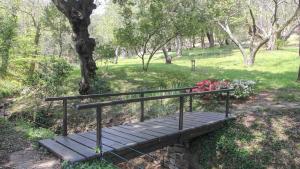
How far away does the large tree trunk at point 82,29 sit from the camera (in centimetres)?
1162

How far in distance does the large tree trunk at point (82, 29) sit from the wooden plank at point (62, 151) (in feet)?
21.1

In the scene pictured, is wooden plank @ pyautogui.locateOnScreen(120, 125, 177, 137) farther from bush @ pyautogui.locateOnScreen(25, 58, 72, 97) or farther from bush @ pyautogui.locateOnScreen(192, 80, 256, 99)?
bush @ pyautogui.locateOnScreen(25, 58, 72, 97)

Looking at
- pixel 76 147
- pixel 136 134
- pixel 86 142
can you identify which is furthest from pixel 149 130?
pixel 76 147

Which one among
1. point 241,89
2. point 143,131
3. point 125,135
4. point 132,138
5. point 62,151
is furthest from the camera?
point 241,89

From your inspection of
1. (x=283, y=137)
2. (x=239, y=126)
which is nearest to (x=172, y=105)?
(x=239, y=126)

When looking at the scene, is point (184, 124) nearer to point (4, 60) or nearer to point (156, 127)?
point (156, 127)

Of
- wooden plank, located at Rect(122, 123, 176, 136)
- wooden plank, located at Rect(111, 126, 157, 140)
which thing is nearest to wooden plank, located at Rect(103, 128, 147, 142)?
wooden plank, located at Rect(111, 126, 157, 140)

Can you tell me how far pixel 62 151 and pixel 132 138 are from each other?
1.61 m

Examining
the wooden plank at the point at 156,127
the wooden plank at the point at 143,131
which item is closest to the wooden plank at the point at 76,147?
the wooden plank at the point at 143,131

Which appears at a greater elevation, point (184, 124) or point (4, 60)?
point (4, 60)

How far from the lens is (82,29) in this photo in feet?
39.7

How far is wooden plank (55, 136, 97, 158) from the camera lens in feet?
18.8

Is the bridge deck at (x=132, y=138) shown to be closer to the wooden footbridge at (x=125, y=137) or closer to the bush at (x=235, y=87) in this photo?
the wooden footbridge at (x=125, y=137)

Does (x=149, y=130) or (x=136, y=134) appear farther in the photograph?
(x=149, y=130)
